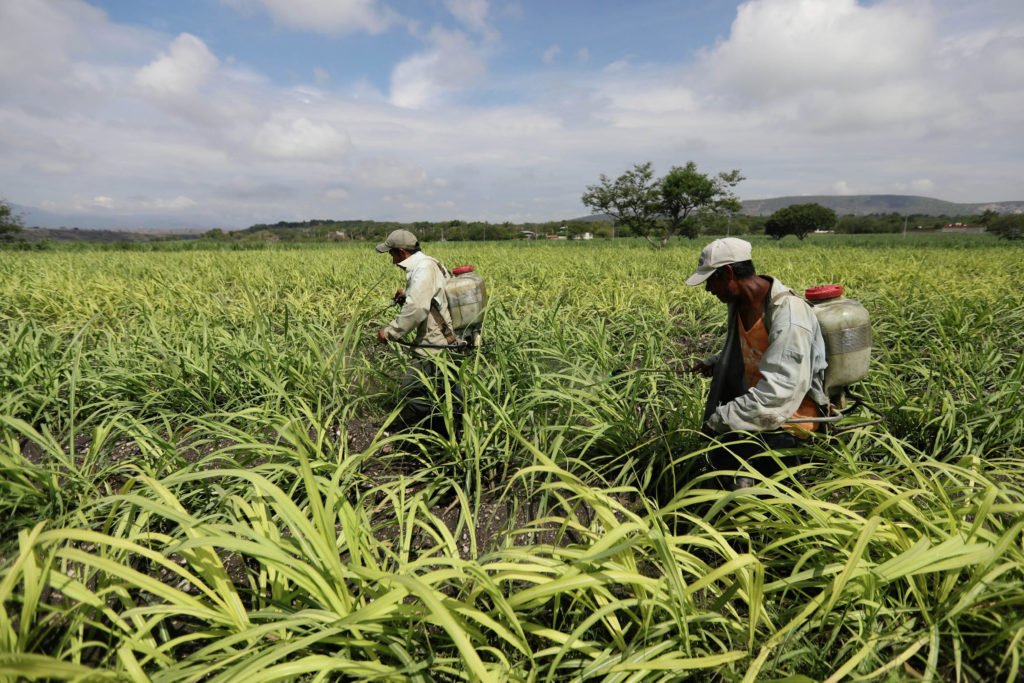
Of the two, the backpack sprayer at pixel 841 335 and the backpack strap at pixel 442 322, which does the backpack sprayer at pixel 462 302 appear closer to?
the backpack strap at pixel 442 322

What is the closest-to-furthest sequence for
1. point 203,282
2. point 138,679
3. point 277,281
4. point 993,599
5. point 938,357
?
point 138,679
point 993,599
point 938,357
point 203,282
point 277,281

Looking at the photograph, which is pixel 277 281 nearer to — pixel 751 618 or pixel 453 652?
pixel 453 652

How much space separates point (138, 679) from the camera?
77 centimetres

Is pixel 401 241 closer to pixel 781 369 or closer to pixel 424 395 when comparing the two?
pixel 424 395

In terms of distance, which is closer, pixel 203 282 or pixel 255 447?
pixel 255 447

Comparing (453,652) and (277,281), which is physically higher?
(277,281)

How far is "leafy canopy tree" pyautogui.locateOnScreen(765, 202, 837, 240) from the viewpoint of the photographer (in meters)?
54.8

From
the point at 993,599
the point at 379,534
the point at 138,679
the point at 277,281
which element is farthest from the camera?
the point at 277,281

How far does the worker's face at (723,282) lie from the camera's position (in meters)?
1.50

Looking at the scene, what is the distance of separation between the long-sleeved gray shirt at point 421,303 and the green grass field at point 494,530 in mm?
400

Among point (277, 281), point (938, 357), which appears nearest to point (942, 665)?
point (938, 357)

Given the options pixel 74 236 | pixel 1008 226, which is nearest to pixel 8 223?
pixel 74 236

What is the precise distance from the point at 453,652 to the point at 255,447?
1.03 m

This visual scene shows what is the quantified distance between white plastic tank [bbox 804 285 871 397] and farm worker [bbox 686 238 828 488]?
0.04 meters
